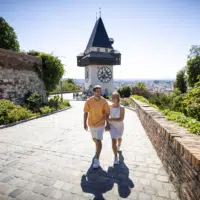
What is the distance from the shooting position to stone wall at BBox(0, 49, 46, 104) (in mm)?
10766

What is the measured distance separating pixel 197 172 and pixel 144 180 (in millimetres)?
1349

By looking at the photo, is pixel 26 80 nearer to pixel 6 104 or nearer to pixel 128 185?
pixel 6 104

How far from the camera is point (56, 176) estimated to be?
3346 millimetres

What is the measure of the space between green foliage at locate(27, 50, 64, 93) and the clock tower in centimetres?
1694

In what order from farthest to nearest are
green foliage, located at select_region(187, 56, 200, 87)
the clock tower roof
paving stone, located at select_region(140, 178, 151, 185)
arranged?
the clock tower roof, green foliage, located at select_region(187, 56, 200, 87), paving stone, located at select_region(140, 178, 151, 185)

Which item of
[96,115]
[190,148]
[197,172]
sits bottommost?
[197,172]

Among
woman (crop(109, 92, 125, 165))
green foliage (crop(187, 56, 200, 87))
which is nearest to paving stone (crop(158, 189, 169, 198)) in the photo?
woman (crop(109, 92, 125, 165))

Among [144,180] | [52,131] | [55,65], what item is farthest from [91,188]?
[55,65]

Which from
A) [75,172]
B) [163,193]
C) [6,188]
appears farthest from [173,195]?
[6,188]

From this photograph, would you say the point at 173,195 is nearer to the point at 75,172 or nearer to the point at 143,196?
the point at 143,196

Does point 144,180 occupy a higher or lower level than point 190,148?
lower

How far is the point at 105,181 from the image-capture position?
10.5 ft

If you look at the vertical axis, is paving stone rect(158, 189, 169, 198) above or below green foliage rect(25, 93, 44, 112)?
below

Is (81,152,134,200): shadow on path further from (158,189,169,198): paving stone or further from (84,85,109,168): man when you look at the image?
(158,189,169,198): paving stone
